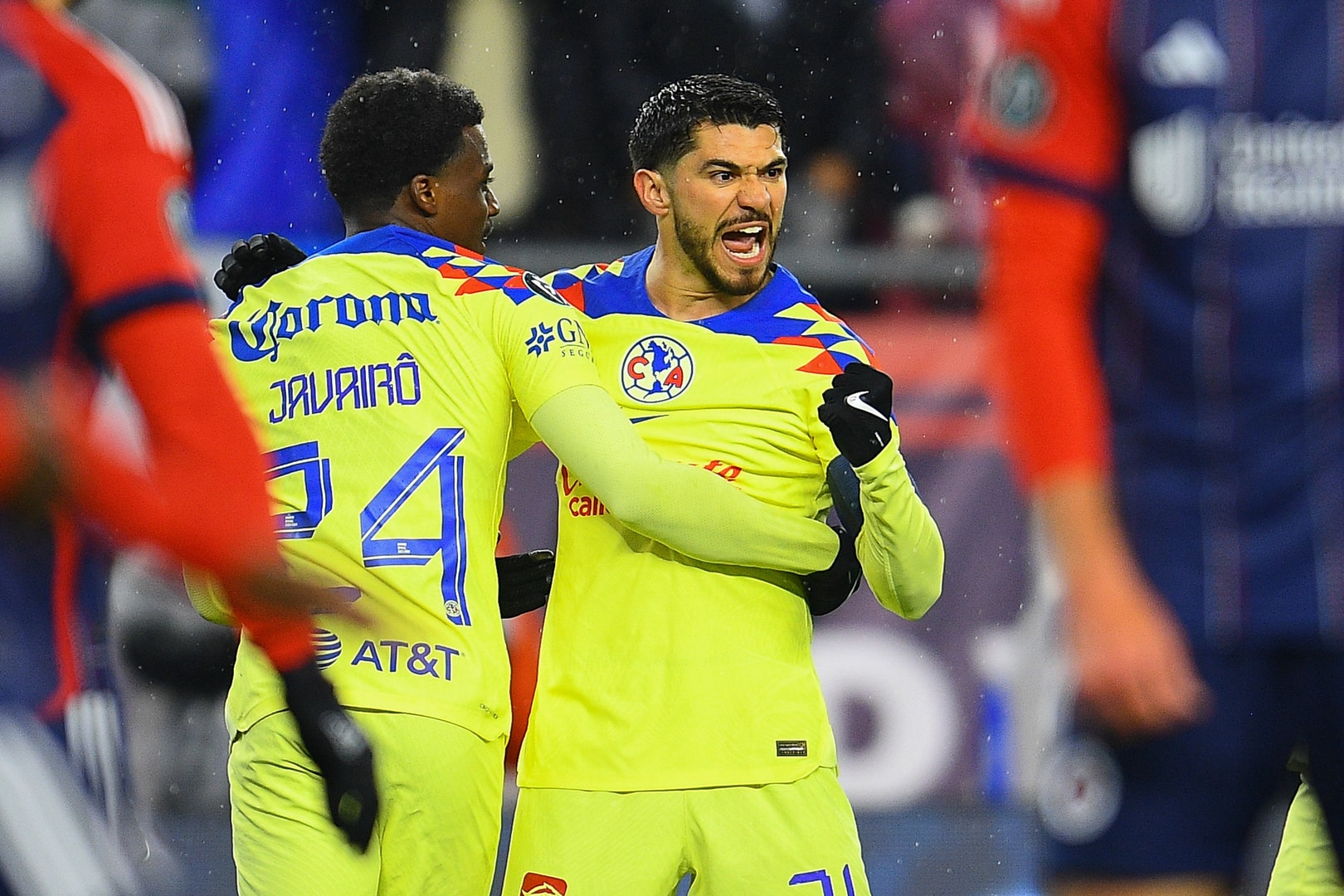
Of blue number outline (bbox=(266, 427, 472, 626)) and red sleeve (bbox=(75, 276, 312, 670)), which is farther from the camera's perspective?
blue number outline (bbox=(266, 427, 472, 626))

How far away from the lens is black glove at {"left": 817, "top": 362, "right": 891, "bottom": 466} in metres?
3.24

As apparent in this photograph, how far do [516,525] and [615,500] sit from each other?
2947 mm

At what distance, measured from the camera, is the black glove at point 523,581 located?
12.6ft

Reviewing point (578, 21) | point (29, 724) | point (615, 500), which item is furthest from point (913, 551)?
point (578, 21)

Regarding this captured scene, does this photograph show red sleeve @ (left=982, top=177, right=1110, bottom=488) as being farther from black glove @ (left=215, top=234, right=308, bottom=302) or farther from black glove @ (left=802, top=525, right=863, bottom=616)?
black glove @ (left=215, top=234, right=308, bottom=302)

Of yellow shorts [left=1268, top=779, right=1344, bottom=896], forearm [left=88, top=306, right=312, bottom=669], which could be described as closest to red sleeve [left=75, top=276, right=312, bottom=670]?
forearm [left=88, top=306, right=312, bottom=669]

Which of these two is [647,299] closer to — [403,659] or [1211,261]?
[403,659]

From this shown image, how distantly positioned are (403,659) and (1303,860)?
1627mm

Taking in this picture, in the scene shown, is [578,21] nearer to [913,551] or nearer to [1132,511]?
[913,551]

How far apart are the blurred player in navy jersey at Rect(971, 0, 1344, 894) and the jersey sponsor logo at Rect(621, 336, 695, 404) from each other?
1.10 metres

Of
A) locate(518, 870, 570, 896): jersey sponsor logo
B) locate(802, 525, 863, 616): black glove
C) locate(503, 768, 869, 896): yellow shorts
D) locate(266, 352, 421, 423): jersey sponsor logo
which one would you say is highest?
locate(266, 352, 421, 423): jersey sponsor logo

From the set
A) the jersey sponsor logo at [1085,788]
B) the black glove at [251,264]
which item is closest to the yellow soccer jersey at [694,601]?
the black glove at [251,264]

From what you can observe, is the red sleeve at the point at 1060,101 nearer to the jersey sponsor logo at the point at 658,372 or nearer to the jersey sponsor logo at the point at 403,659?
the jersey sponsor logo at the point at 658,372

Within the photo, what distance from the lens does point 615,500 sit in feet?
10.8
